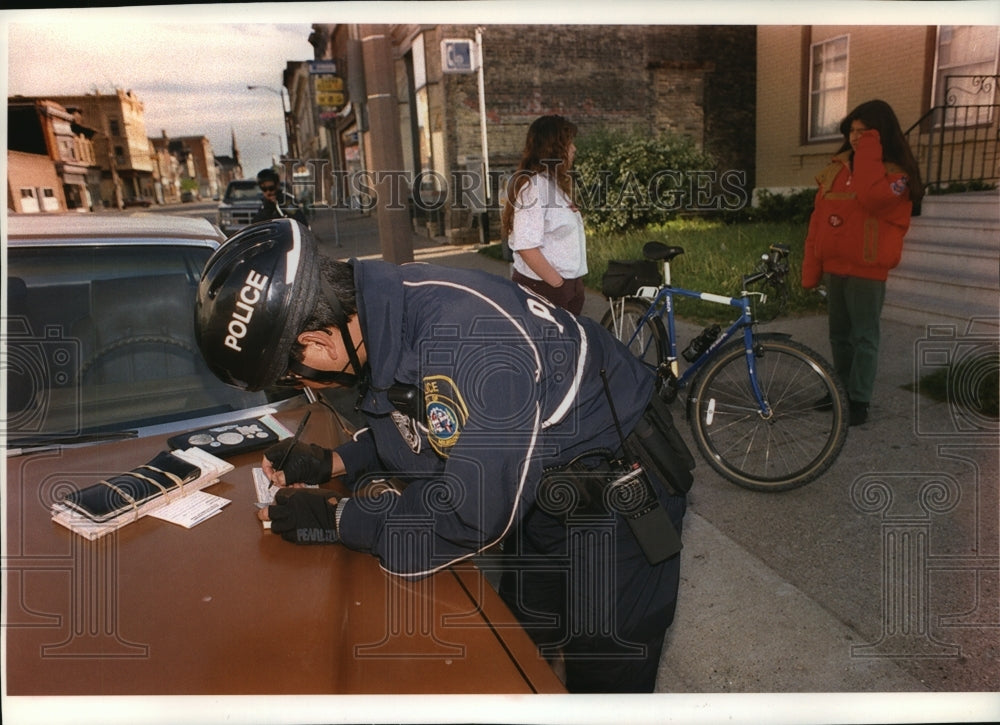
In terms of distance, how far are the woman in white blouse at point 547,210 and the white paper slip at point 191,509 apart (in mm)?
2594

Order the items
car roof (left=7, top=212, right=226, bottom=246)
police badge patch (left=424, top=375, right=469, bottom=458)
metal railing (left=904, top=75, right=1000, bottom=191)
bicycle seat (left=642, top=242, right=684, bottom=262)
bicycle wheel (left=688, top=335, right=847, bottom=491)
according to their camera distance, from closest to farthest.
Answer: police badge patch (left=424, top=375, right=469, bottom=458) < car roof (left=7, top=212, right=226, bottom=246) < bicycle wheel (left=688, top=335, right=847, bottom=491) < bicycle seat (left=642, top=242, right=684, bottom=262) < metal railing (left=904, top=75, right=1000, bottom=191)

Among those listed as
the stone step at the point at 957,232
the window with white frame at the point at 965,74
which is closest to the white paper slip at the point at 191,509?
the stone step at the point at 957,232

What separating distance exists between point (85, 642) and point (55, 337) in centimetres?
130

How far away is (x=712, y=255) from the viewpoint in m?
7.49

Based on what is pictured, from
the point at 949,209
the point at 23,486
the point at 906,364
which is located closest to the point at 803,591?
the point at 23,486

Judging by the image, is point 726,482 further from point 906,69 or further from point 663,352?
point 906,69

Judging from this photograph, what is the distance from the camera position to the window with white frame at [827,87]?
10.6 metres

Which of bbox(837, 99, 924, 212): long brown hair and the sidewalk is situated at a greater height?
→ bbox(837, 99, 924, 212): long brown hair

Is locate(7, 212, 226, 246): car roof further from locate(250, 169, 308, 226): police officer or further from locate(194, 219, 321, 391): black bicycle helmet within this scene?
locate(250, 169, 308, 226): police officer

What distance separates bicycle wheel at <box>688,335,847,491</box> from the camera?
3.55m

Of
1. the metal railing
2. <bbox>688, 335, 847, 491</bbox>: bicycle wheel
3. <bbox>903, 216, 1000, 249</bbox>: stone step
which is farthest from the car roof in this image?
the metal railing

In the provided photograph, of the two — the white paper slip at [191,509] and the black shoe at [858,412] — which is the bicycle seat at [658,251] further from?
the white paper slip at [191,509]

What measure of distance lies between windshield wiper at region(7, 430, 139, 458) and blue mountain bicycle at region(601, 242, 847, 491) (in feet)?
7.80

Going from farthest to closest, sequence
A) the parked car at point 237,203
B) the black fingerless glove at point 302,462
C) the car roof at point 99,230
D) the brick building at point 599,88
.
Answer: the parked car at point 237,203 → the brick building at point 599,88 → the car roof at point 99,230 → the black fingerless glove at point 302,462
